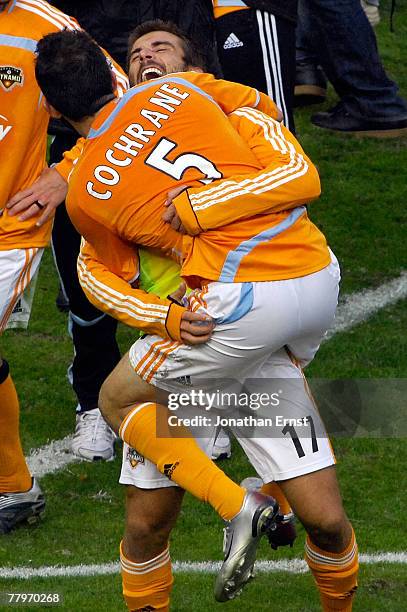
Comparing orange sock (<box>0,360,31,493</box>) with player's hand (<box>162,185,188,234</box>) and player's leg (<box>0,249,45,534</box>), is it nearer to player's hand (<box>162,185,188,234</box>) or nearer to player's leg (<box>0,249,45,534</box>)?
player's leg (<box>0,249,45,534</box>)

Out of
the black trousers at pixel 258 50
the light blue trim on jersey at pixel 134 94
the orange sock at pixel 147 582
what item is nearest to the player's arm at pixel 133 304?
the light blue trim on jersey at pixel 134 94

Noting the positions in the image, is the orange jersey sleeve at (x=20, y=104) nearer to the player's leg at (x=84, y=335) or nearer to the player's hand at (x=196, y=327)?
the player's leg at (x=84, y=335)

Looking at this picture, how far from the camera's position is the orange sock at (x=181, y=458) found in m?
3.92

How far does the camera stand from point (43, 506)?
5254 millimetres

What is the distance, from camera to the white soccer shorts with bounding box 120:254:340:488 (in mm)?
3828

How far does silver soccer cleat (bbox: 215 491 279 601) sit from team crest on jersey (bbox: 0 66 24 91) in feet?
6.02

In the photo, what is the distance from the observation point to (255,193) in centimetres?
381

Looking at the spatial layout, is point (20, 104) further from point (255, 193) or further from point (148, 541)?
point (148, 541)

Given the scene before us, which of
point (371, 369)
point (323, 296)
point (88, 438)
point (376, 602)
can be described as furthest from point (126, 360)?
point (371, 369)

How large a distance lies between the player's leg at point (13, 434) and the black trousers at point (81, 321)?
2.31 feet

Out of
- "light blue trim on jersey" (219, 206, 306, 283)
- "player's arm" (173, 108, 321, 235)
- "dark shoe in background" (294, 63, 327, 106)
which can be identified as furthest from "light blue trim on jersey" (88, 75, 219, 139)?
"dark shoe in background" (294, 63, 327, 106)

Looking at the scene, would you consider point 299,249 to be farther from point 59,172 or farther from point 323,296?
point 59,172

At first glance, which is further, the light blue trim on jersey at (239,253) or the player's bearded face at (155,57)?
the player's bearded face at (155,57)

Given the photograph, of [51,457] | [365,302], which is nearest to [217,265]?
[51,457]
